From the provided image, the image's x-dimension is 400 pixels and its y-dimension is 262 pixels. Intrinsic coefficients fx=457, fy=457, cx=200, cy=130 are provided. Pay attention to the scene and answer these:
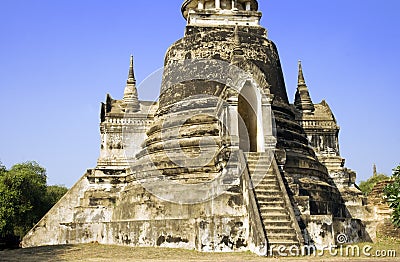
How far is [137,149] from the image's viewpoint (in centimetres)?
1867

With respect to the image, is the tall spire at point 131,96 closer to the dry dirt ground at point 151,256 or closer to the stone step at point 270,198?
the dry dirt ground at point 151,256

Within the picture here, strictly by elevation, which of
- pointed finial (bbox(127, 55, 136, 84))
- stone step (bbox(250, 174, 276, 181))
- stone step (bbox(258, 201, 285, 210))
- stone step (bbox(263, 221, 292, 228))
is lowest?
stone step (bbox(263, 221, 292, 228))

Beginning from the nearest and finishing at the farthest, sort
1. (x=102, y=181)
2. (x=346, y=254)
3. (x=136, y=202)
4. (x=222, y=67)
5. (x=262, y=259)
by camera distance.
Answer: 1. (x=262, y=259)
2. (x=346, y=254)
3. (x=136, y=202)
4. (x=222, y=67)
5. (x=102, y=181)

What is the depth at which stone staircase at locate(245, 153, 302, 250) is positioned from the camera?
35.1ft

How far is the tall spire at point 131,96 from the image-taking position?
19.9 meters

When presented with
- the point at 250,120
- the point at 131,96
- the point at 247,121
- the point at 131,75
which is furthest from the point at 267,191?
the point at 131,75

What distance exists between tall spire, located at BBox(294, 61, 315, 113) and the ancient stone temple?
0.19 ft

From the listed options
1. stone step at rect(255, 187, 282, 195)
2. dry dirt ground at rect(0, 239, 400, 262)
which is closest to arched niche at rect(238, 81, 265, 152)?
stone step at rect(255, 187, 282, 195)

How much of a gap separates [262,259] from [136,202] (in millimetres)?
6034

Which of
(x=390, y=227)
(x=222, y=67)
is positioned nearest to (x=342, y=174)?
(x=390, y=227)

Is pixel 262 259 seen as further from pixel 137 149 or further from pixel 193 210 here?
pixel 137 149

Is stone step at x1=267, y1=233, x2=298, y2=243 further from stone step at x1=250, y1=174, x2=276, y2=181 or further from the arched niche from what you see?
the arched niche

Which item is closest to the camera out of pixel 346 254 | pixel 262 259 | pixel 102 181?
pixel 262 259

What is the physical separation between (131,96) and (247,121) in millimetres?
6724
